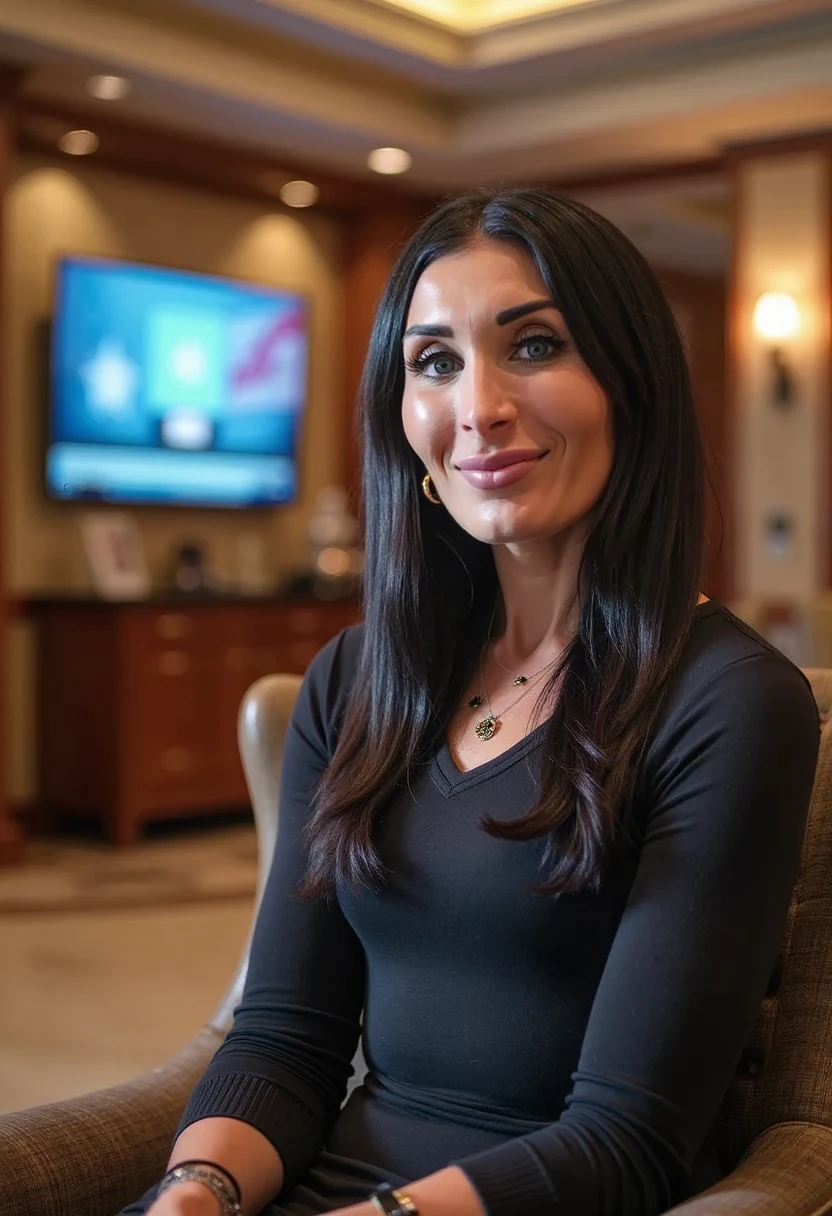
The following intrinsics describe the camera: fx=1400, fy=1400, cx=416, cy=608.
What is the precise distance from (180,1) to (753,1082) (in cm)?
434

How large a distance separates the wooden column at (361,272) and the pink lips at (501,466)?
534 centimetres

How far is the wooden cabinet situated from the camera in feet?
17.3

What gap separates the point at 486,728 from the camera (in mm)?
1296

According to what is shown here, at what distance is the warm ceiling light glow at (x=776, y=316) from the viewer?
5766 millimetres

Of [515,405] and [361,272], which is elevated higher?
[361,272]

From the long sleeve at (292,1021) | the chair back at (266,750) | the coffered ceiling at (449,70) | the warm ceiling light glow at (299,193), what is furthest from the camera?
the warm ceiling light glow at (299,193)

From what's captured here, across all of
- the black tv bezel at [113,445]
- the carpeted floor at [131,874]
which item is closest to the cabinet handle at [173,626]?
the black tv bezel at [113,445]

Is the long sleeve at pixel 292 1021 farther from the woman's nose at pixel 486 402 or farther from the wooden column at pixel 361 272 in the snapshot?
the wooden column at pixel 361 272

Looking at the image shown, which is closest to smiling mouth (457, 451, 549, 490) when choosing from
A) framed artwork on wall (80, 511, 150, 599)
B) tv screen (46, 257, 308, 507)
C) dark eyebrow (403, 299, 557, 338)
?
dark eyebrow (403, 299, 557, 338)

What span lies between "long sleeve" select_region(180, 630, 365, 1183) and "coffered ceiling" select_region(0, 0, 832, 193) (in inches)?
155

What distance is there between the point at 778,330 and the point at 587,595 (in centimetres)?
488

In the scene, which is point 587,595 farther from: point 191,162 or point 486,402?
point 191,162

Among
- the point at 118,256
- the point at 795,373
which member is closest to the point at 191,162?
the point at 118,256

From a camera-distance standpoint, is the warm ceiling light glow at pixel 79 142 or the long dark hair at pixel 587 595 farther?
the warm ceiling light glow at pixel 79 142
